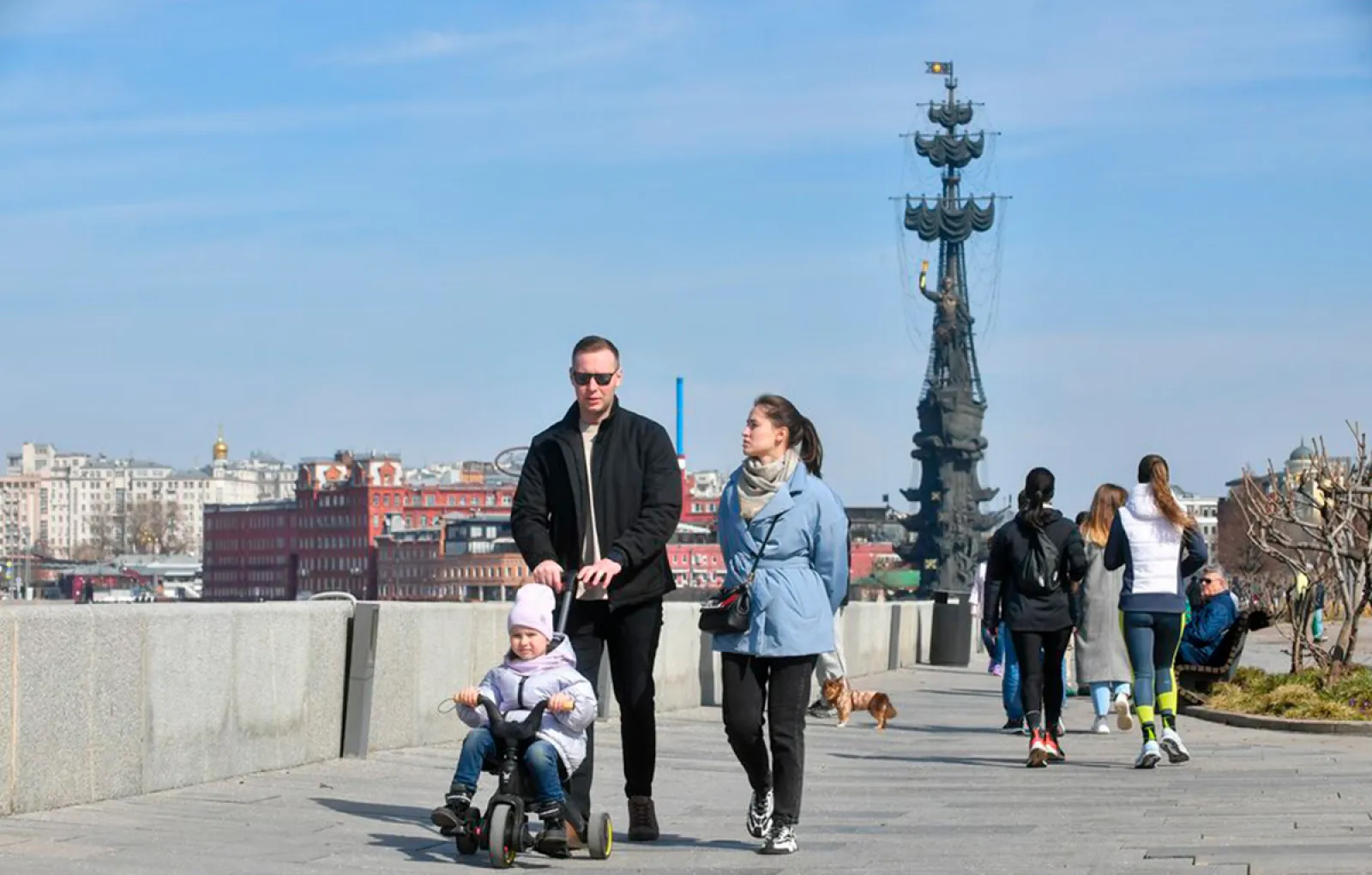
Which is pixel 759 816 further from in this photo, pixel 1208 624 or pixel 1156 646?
pixel 1208 624

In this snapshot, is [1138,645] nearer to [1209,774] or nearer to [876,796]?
[1209,774]

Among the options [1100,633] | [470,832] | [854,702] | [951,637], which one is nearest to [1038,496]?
[1100,633]

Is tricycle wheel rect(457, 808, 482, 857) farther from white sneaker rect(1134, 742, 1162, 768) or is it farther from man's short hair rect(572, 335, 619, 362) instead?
white sneaker rect(1134, 742, 1162, 768)

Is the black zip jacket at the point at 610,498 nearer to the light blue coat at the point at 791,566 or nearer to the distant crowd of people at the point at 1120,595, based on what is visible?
the light blue coat at the point at 791,566

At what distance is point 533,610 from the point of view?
8609 mm

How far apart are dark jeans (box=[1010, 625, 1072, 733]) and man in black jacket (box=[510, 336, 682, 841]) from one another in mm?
4578

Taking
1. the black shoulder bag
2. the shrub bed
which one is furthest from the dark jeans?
the black shoulder bag

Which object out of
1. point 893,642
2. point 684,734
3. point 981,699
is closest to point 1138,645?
point 684,734

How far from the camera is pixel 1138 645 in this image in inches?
511

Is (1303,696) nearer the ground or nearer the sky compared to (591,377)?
nearer the ground

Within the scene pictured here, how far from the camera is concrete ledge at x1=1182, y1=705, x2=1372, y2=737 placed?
50.1 ft

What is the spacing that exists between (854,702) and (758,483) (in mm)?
8303

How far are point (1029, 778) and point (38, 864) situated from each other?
5.99m

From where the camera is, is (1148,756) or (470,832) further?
(1148,756)
